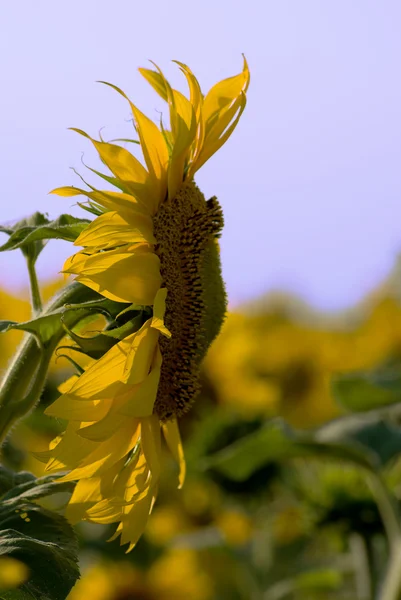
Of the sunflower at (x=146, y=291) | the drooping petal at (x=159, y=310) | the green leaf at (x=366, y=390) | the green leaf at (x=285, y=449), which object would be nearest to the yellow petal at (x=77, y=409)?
the sunflower at (x=146, y=291)

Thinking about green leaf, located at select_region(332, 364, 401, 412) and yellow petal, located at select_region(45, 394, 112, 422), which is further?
green leaf, located at select_region(332, 364, 401, 412)

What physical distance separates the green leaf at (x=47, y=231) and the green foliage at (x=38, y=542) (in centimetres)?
25

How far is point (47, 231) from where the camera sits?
98 cm

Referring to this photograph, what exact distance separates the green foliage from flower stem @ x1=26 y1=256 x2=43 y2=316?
18 cm

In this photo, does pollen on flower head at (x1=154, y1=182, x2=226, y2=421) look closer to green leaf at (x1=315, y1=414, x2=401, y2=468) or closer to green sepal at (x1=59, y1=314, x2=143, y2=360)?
green sepal at (x1=59, y1=314, x2=143, y2=360)

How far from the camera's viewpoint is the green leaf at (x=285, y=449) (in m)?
1.78

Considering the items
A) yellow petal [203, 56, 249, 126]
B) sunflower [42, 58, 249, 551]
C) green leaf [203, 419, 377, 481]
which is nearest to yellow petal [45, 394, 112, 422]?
sunflower [42, 58, 249, 551]

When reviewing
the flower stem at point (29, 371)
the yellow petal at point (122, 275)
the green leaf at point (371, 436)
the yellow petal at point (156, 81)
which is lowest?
the green leaf at point (371, 436)

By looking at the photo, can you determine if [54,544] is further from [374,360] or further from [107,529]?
[374,360]

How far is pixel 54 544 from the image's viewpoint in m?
0.93

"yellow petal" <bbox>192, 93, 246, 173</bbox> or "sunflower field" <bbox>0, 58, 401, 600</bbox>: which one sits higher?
"yellow petal" <bbox>192, 93, 246, 173</bbox>

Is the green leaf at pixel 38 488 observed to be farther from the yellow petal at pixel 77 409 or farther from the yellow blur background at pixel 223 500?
the yellow blur background at pixel 223 500

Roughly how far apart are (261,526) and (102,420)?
164cm

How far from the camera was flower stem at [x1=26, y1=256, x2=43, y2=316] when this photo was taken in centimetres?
102
